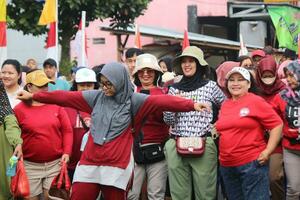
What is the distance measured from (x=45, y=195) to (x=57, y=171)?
29cm

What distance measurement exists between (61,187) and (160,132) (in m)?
1.23

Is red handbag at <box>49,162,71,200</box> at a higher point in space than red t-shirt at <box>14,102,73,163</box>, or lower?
lower

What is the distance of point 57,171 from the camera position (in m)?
7.58

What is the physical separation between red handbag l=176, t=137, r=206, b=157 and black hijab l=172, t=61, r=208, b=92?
531 mm

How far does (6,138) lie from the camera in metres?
7.24

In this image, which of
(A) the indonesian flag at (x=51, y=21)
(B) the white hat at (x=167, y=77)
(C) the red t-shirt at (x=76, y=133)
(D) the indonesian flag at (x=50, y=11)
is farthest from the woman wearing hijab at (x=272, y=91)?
(D) the indonesian flag at (x=50, y=11)

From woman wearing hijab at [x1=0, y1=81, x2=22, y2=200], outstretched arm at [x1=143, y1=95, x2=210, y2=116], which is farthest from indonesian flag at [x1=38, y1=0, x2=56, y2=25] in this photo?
outstretched arm at [x1=143, y1=95, x2=210, y2=116]

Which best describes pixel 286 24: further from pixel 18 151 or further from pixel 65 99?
pixel 65 99

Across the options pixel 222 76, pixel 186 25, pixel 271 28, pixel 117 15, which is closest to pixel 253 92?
pixel 222 76

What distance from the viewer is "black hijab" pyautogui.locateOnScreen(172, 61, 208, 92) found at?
7270mm

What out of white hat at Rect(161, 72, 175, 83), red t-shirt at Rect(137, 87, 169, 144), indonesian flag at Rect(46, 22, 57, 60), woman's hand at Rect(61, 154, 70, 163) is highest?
indonesian flag at Rect(46, 22, 57, 60)

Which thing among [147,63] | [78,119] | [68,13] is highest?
[68,13]

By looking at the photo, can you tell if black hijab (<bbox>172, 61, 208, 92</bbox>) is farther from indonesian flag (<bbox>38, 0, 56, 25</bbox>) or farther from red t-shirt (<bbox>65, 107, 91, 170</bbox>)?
indonesian flag (<bbox>38, 0, 56, 25</bbox>)

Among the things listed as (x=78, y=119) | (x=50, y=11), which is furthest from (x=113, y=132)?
(x=50, y=11)
